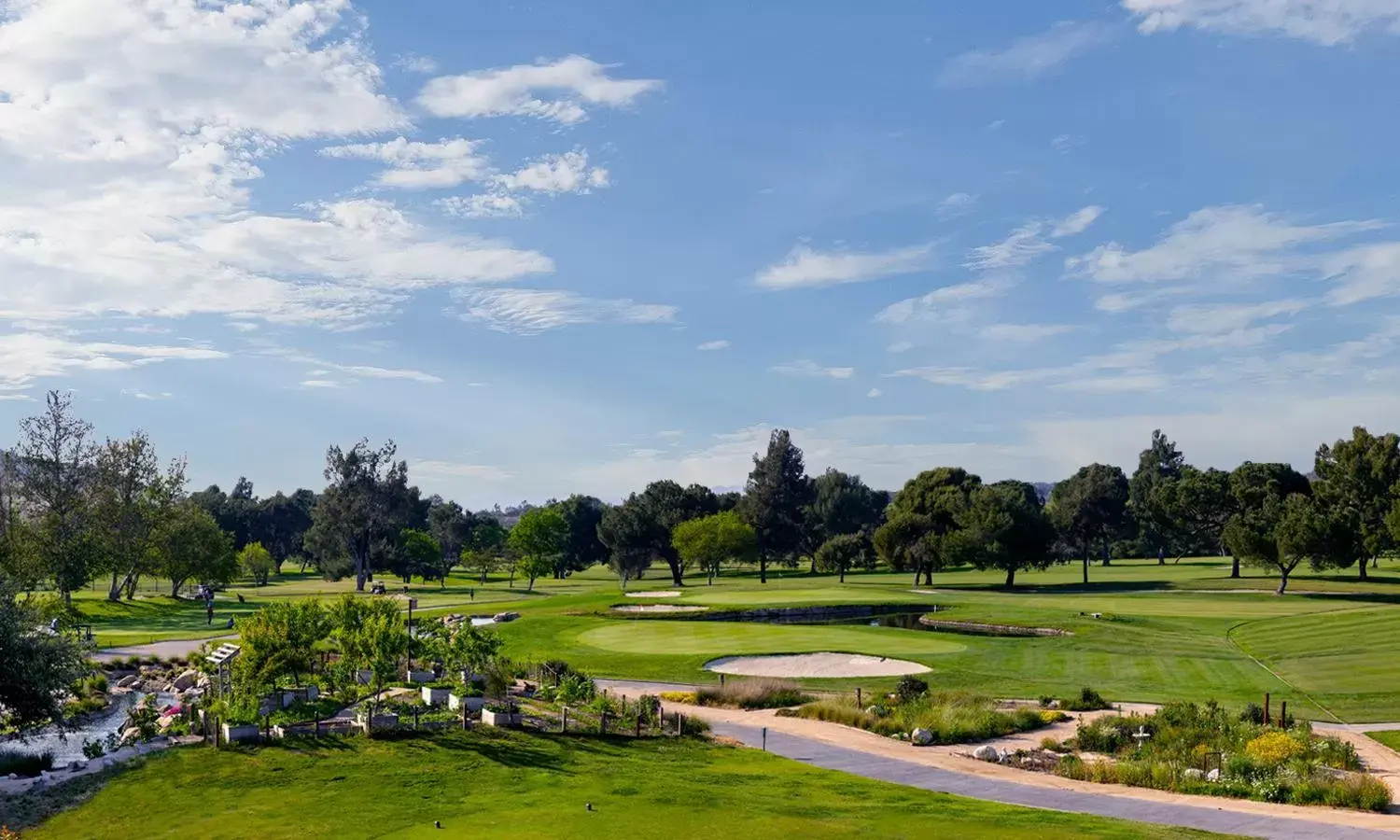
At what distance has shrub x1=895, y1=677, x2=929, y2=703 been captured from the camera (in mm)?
38875

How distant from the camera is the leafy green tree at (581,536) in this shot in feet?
535

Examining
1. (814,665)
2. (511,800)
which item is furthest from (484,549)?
(511,800)

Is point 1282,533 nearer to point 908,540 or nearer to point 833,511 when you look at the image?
point 908,540

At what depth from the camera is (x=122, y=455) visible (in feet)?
309

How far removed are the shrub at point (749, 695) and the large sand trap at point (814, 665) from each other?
21.3 feet

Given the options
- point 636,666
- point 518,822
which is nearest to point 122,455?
point 636,666

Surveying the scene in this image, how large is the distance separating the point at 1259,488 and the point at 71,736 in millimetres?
105111

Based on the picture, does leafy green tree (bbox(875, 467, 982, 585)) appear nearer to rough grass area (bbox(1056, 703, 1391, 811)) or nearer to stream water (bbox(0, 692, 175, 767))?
rough grass area (bbox(1056, 703, 1391, 811))

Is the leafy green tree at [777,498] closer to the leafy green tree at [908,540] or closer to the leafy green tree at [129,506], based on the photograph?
the leafy green tree at [908,540]

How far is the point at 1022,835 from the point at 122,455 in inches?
3705

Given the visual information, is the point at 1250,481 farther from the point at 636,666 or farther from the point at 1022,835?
the point at 1022,835

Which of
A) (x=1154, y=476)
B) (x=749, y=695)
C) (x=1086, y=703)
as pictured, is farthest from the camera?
(x=1154, y=476)

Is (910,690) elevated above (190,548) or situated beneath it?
situated beneath

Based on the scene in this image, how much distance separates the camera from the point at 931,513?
110 metres
